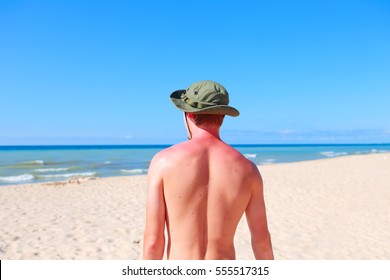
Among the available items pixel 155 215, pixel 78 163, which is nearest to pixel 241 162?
pixel 155 215

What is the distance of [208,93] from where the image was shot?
5.56ft

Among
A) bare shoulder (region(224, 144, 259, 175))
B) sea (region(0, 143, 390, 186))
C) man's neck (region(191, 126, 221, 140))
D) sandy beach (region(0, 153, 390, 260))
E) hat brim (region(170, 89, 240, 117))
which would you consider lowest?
sea (region(0, 143, 390, 186))

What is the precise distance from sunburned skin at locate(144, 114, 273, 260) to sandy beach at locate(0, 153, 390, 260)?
3.98 metres

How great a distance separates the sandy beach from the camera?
5.66m

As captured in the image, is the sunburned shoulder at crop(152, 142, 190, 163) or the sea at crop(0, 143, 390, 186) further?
the sea at crop(0, 143, 390, 186)

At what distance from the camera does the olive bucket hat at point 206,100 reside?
1682mm

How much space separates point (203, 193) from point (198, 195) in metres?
0.03

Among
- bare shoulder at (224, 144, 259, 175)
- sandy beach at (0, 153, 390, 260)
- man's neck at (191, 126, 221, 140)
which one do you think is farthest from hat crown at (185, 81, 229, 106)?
sandy beach at (0, 153, 390, 260)

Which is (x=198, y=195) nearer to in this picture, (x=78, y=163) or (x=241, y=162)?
(x=241, y=162)

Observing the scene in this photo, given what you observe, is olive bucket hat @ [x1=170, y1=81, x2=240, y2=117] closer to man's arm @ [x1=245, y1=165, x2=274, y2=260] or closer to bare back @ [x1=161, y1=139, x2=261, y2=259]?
bare back @ [x1=161, y1=139, x2=261, y2=259]

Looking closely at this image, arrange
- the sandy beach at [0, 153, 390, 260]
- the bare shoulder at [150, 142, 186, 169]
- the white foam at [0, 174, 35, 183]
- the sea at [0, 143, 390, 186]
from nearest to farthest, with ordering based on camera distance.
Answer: the bare shoulder at [150, 142, 186, 169]
the sandy beach at [0, 153, 390, 260]
the white foam at [0, 174, 35, 183]
the sea at [0, 143, 390, 186]

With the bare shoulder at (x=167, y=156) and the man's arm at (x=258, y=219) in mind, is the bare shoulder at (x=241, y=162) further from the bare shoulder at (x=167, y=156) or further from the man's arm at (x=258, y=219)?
the bare shoulder at (x=167, y=156)
